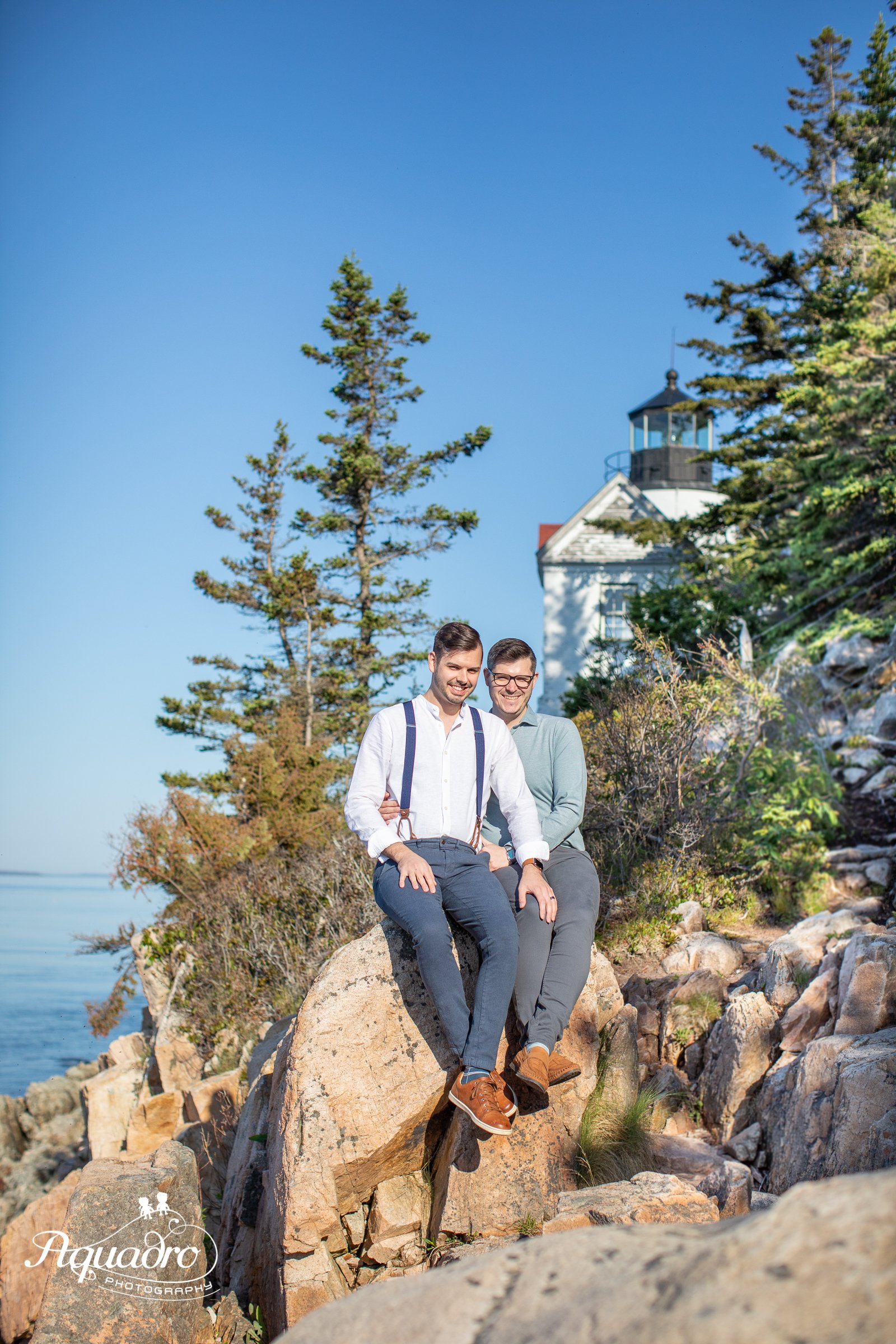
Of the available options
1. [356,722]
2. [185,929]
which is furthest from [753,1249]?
[356,722]

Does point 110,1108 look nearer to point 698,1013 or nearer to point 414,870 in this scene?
point 698,1013

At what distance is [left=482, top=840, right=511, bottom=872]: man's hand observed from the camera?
170 inches

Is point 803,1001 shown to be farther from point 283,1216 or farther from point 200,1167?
point 200,1167

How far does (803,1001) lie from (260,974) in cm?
599

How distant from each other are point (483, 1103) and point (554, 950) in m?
0.73

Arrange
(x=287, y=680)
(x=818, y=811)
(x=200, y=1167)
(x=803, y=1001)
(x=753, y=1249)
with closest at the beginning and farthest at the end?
(x=753, y=1249) < (x=803, y=1001) < (x=200, y=1167) < (x=818, y=811) < (x=287, y=680)

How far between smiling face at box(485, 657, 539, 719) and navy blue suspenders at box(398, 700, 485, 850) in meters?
0.34

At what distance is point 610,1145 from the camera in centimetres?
442

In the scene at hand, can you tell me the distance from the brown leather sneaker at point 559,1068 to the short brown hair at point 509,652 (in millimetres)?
1758

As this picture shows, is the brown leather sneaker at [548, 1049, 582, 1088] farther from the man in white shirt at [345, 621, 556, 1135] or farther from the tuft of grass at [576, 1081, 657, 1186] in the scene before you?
the tuft of grass at [576, 1081, 657, 1186]

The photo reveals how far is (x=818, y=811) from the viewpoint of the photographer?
29.2ft

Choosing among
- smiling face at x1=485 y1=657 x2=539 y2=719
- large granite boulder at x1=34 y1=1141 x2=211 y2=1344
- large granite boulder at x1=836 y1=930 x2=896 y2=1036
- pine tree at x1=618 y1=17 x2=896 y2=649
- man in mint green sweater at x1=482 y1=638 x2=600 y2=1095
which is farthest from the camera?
pine tree at x1=618 y1=17 x2=896 y2=649

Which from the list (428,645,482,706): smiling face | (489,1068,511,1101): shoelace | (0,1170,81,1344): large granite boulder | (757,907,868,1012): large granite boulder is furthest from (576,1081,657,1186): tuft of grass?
(0,1170,81,1344): large granite boulder

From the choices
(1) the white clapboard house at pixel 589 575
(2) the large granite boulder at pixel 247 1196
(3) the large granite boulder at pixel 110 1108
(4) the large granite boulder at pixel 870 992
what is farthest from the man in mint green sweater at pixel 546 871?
(1) the white clapboard house at pixel 589 575
